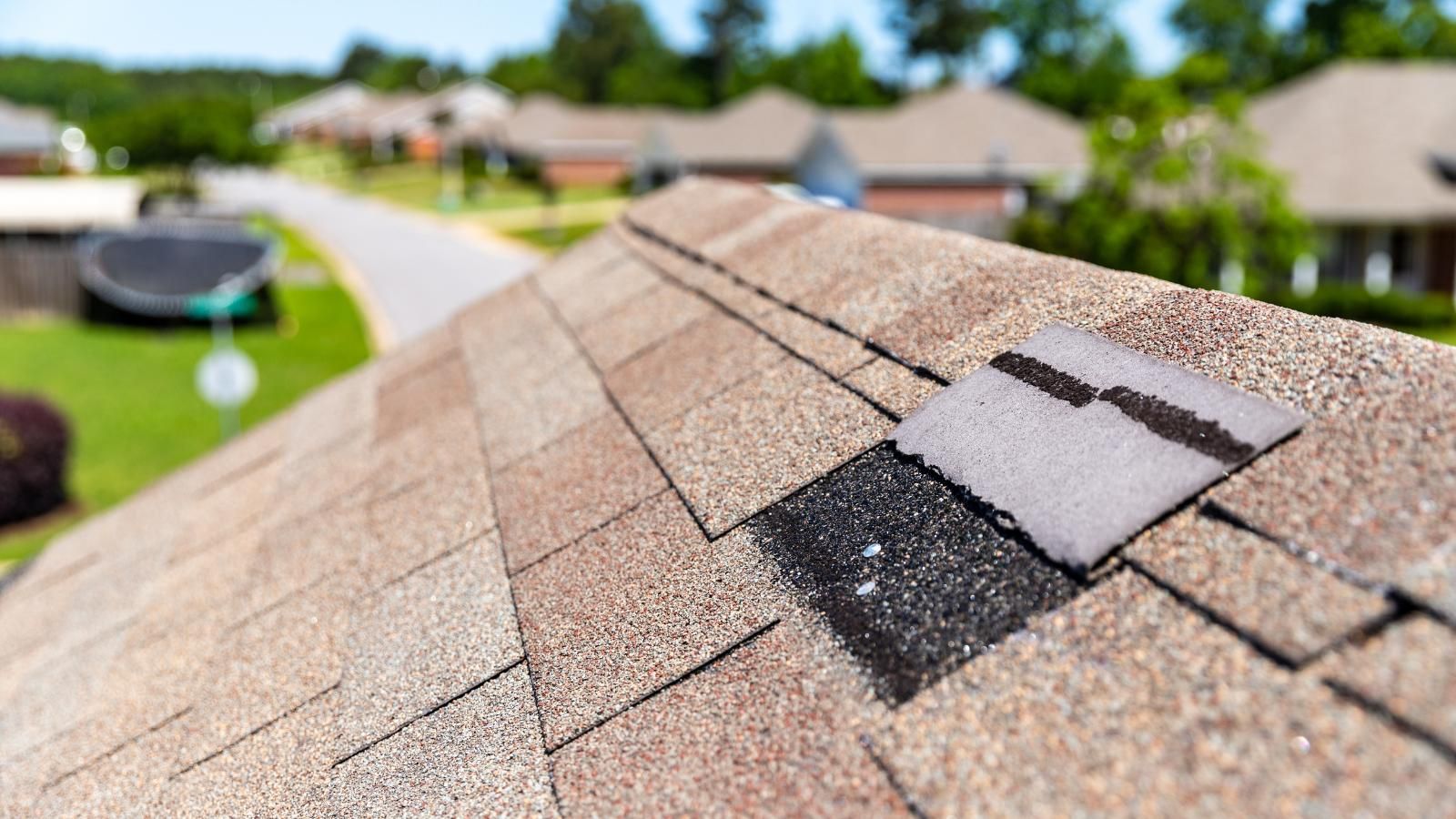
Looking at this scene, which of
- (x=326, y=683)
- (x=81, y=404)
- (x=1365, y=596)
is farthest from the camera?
(x=81, y=404)

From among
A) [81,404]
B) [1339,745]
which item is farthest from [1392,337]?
[81,404]

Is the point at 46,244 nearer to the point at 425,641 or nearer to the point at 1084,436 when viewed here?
the point at 425,641

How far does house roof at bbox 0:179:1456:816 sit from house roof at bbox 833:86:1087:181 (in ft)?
130

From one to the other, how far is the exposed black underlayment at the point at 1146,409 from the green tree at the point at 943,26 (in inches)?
3738

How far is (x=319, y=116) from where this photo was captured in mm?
137875

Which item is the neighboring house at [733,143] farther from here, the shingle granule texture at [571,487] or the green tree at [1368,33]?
the shingle granule texture at [571,487]

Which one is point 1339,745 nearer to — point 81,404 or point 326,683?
point 326,683

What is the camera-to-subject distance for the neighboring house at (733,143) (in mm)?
60500

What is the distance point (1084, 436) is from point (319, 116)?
146426mm

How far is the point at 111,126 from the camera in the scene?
186 ft

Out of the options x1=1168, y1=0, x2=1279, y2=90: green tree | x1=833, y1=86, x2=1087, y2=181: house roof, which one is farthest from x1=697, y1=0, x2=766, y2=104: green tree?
x1=833, y1=86, x2=1087, y2=181: house roof

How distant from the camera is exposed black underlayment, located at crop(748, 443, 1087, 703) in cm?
221

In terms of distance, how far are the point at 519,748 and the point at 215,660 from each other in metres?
1.69

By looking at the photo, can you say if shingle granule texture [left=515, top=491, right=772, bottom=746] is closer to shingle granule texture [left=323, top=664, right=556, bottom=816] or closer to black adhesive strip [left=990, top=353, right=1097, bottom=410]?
shingle granule texture [left=323, top=664, right=556, bottom=816]
